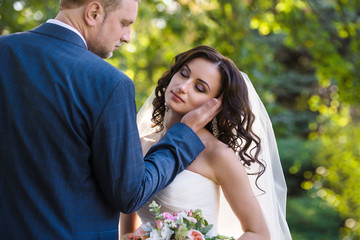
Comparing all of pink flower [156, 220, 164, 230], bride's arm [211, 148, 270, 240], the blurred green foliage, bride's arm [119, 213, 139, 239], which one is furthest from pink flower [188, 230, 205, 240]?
the blurred green foliage

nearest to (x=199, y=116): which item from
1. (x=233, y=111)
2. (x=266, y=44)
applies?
(x=233, y=111)

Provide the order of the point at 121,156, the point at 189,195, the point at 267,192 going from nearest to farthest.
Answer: the point at 121,156, the point at 189,195, the point at 267,192

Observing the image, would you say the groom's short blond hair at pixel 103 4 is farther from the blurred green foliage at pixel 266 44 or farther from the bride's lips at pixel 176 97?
the blurred green foliage at pixel 266 44

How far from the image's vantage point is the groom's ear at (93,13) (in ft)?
6.42

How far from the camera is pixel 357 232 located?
365 inches

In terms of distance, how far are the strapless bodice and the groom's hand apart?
42 centimetres

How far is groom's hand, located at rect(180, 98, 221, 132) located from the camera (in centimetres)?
226

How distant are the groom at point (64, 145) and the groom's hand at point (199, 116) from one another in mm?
443

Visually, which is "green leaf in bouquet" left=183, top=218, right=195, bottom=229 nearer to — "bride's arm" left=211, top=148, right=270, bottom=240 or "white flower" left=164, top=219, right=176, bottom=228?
"white flower" left=164, top=219, right=176, bottom=228

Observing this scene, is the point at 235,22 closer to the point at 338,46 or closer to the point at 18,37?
the point at 338,46

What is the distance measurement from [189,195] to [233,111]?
585 millimetres

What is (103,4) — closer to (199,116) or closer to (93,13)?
(93,13)

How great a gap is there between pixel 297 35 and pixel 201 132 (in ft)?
15.1

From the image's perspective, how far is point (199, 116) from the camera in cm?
230
